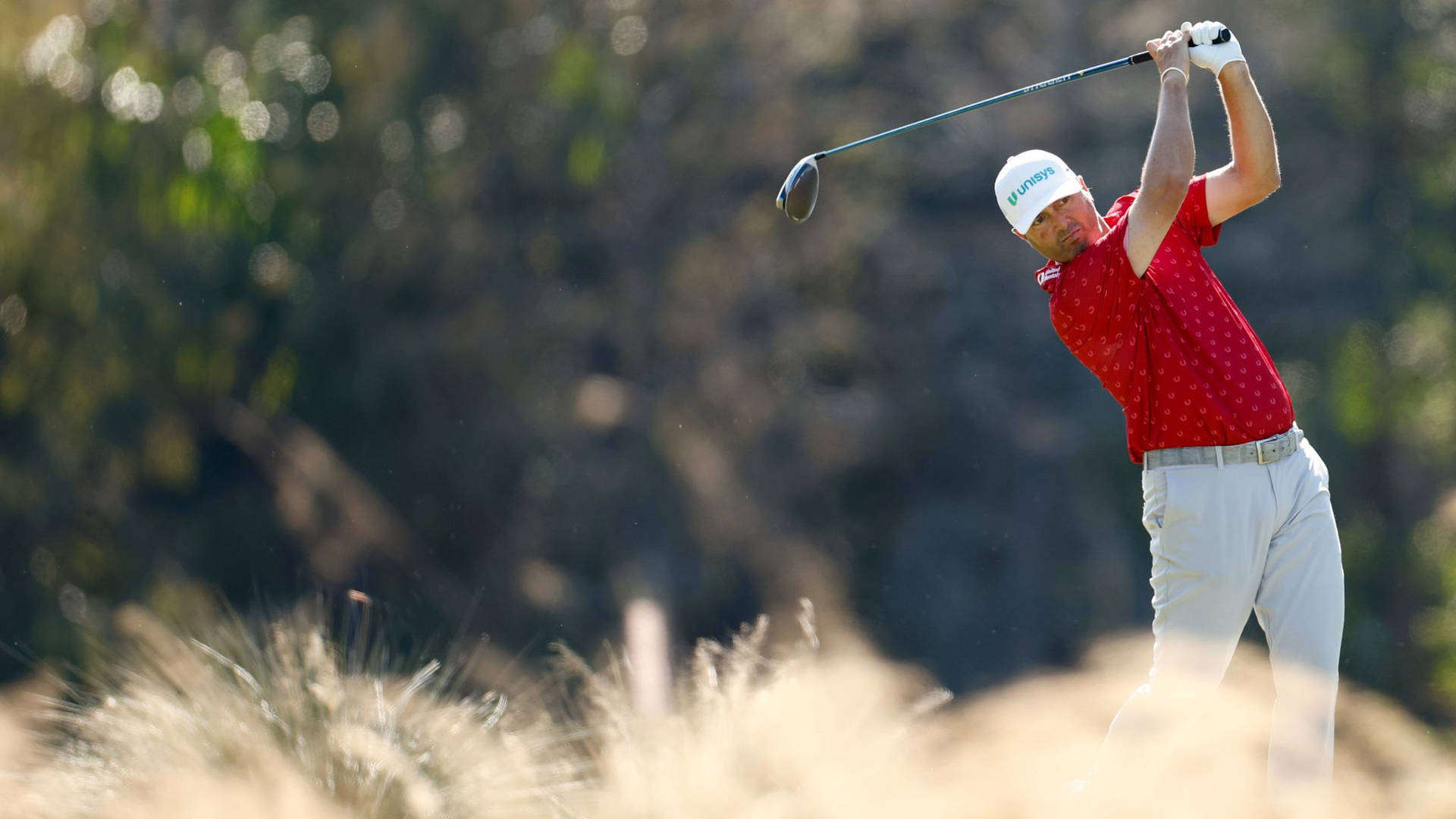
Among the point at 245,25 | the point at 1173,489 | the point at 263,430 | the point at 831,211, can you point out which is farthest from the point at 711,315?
the point at 1173,489

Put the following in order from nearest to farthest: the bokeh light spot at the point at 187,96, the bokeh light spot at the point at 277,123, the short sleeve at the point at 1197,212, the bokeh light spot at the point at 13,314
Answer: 1. the short sleeve at the point at 1197,212
2. the bokeh light spot at the point at 13,314
3. the bokeh light spot at the point at 187,96
4. the bokeh light spot at the point at 277,123

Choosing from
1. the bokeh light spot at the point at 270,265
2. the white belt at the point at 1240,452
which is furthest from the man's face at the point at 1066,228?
the bokeh light spot at the point at 270,265

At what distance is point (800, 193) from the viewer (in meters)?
4.28

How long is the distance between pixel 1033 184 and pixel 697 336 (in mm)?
6924

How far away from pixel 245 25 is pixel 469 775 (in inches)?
231

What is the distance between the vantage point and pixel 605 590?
399 inches

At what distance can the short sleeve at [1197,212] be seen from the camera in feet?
11.2

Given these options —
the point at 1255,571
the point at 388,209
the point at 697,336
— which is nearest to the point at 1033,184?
the point at 1255,571

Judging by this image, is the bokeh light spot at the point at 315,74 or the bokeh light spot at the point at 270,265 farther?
the bokeh light spot at the point at 270,265

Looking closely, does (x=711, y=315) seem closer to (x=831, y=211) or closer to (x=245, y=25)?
(x=831, y=211)

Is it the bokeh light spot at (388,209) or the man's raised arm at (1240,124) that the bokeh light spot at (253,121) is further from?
the man's raised arm at (1240,124)

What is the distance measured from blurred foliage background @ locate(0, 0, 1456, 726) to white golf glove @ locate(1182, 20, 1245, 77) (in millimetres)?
5466

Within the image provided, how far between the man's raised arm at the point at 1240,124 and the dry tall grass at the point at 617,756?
1.06 m

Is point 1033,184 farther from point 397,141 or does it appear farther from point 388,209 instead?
point 388,209
